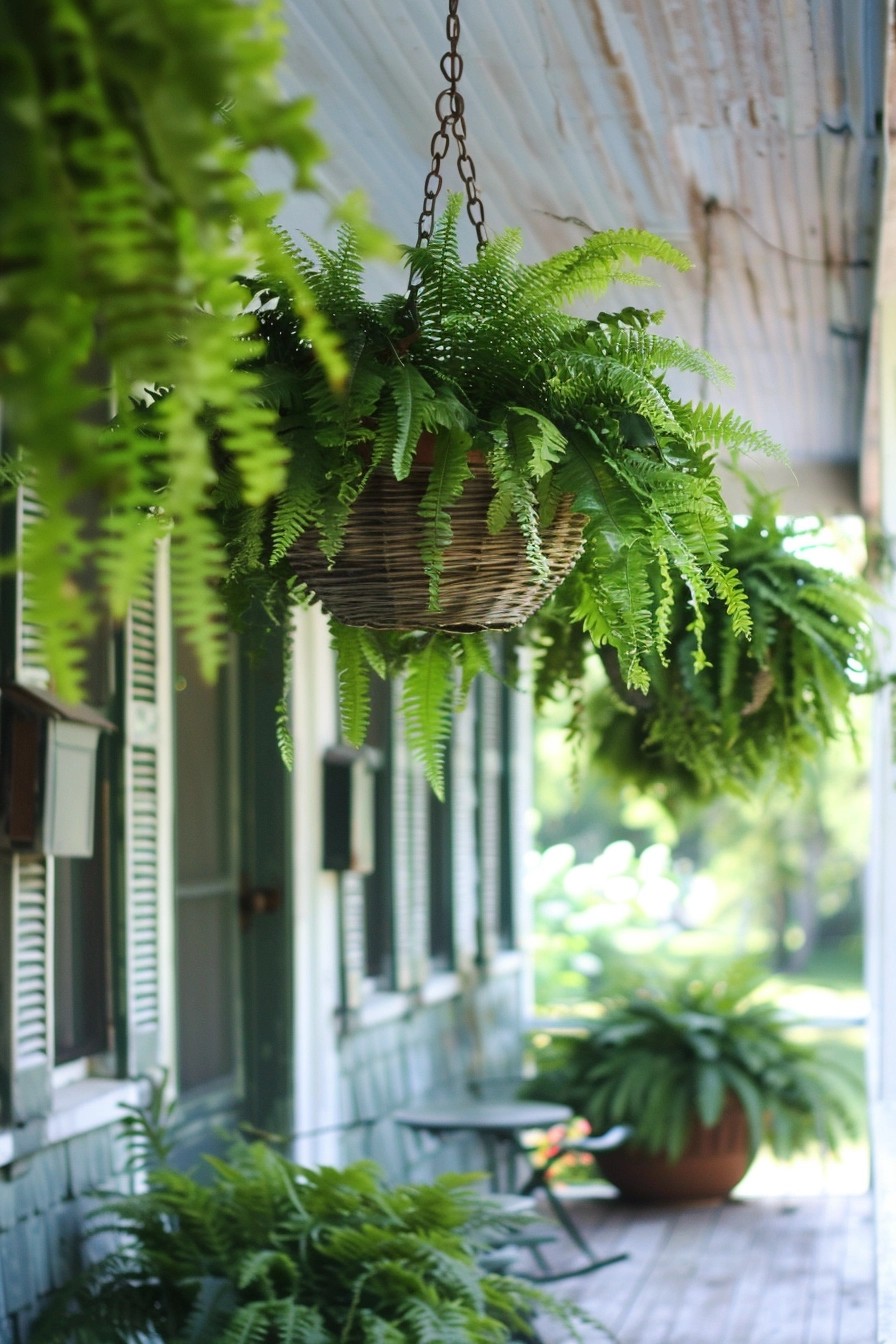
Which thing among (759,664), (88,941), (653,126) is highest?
(653,126)

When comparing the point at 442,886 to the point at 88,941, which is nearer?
the point at 88,941

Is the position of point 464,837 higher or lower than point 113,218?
lower

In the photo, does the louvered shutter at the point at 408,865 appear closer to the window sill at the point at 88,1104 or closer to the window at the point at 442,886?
the window at the point at 442,886

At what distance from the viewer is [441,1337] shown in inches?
94.1

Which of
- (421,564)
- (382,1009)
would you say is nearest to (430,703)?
(421,564)

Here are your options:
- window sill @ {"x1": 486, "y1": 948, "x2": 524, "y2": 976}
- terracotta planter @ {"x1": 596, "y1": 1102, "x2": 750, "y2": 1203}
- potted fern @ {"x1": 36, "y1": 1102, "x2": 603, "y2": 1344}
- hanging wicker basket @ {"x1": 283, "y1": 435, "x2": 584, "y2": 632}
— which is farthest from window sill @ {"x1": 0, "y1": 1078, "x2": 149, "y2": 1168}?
window sill @ {"x1": 486, "y1": 948, "x2": 524, "y2": 976}

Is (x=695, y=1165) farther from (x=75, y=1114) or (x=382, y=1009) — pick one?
(x=75, y=1114)

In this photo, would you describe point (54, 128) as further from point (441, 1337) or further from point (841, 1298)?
point (841, 1298)

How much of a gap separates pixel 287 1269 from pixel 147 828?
94 cm

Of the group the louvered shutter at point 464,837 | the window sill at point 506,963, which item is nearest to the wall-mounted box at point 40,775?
the louvered shutter at point 464,837

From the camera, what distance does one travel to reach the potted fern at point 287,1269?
8.13 ft

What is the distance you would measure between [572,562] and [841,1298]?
3.22 metres

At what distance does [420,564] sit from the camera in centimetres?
156

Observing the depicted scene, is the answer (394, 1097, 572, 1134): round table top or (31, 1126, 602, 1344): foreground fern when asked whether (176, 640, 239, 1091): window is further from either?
(31, 1126, 602, 1344): foreground fern
